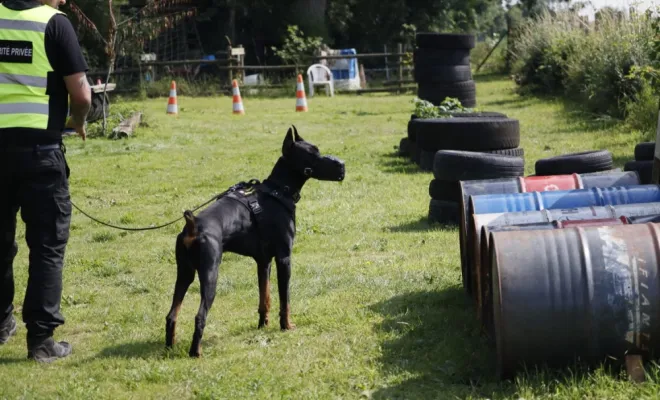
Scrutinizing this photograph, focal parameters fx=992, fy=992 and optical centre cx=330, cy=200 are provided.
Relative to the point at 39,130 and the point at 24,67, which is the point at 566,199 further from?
the point at 24,67

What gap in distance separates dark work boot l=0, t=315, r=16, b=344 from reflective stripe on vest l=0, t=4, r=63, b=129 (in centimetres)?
149

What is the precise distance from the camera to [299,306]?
7.36m

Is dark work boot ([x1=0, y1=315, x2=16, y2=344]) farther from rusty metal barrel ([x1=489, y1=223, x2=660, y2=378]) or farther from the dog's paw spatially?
rusty metal barrel ([x1=489, y1=223, x2=660, y2=378])

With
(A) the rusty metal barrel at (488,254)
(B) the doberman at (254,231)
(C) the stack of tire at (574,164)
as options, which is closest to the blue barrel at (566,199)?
(A) the rusty metal barrel at (488,254)

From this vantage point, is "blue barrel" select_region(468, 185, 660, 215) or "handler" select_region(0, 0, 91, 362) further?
"blue barrel" select_region(468, 185, 660, 215)

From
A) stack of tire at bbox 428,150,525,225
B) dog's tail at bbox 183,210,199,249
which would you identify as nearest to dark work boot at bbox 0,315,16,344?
dog's tail at bbox 183,210,199,249

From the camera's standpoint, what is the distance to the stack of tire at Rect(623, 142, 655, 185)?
891 cm

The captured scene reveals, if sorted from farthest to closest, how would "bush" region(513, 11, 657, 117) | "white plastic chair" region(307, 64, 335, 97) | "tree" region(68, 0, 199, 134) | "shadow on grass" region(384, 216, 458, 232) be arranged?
1. "white plastic chair" region(307, 64, 335, 97)
2. "tree" region(68, 0, 199, 134)
3. "bush" region(513, 11, 657, 117)
4. "shadow on grass" region(384, 216, 458, 232)

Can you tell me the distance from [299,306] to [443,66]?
13.8 meters

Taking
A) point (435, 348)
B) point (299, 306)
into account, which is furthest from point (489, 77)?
point (435, 348)

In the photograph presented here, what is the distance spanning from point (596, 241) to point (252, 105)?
75.1 feet

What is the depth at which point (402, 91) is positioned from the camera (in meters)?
32.7

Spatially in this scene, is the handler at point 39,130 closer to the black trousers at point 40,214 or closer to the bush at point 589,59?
the black trousers at point 40,214

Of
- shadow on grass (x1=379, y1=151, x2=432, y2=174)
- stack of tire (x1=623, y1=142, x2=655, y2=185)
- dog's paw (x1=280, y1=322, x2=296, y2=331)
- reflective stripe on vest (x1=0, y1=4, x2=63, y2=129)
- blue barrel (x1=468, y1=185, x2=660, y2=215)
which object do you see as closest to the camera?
reflective stripe on vest (x1=0, y1=4, x2=63, y2=129)
